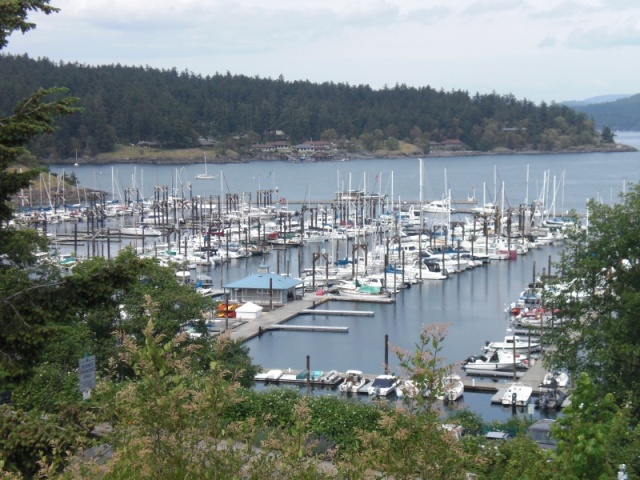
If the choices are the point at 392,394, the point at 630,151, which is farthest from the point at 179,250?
the point at 630,151

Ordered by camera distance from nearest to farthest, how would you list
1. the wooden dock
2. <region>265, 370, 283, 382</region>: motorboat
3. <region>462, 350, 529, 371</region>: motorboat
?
<region>265, 370, 283, 382</region>: motorboat → <region>462, 350, 529, 371</region>: motorboat → the wooden dock

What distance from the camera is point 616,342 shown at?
992cm

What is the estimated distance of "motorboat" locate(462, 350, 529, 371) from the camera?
19.2 metres

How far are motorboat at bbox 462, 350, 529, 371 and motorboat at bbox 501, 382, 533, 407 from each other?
203 centimetres

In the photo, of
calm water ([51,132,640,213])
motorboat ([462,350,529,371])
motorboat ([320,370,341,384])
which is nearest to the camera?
motorboat ([320,370,341,384])

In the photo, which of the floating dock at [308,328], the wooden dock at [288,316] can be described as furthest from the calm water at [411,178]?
the floating dock at [308,328]

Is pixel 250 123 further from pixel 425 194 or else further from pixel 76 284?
pixel 76 284

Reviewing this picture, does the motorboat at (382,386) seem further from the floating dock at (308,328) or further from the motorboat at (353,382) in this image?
the floating dock at (308,328)

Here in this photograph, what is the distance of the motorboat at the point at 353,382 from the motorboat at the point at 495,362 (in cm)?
245

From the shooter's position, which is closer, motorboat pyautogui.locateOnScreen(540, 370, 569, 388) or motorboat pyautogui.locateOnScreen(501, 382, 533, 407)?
motorboat pyautogui.locateOnScreen(501, 382, 533, 407)

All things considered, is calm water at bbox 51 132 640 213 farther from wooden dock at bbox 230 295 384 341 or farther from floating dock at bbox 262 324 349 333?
floating dock at bbox 262 324 349 333

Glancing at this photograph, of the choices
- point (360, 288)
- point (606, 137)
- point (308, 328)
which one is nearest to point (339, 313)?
point (308, 328)

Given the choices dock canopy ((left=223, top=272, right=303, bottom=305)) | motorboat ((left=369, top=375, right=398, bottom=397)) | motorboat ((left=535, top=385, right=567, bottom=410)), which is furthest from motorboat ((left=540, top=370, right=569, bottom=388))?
dock canopy ((left=223, top=272, right=303, bottom=305))

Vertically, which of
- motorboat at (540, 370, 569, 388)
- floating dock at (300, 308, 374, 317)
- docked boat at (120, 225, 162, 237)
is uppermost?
docked boat at (120, 225, 162, 237)
